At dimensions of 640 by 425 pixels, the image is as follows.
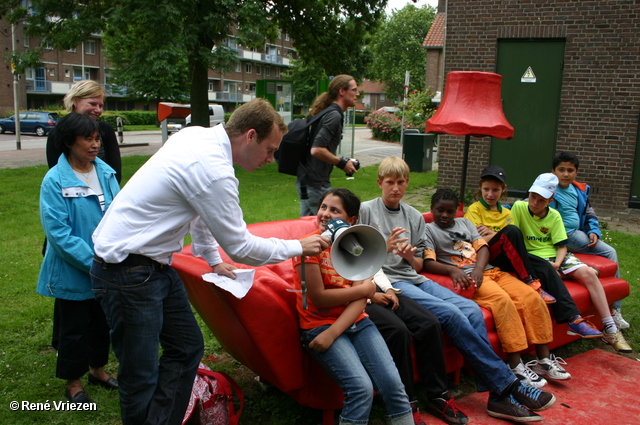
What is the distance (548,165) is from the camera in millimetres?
11234

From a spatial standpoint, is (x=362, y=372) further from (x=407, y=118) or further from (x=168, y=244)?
(x=407, y=118)

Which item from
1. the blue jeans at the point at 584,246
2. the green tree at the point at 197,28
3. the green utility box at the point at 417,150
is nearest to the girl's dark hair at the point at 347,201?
the blue jeans at the point at 584,246

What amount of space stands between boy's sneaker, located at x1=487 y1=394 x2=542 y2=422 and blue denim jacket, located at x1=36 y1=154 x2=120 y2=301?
2.77 metres

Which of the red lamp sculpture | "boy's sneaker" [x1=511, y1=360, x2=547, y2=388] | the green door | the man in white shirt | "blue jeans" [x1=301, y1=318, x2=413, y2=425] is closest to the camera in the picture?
the man in white shirt

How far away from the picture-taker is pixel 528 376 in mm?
3996

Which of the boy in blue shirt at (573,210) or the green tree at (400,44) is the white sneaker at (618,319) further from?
the green tree at (400,44)

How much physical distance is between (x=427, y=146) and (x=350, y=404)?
14.7m

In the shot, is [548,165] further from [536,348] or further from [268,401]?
[268,401]

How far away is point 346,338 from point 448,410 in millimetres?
934

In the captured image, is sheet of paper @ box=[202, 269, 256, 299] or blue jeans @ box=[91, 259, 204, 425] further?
sheet of paper @ box=[202, 269, 256, 299]

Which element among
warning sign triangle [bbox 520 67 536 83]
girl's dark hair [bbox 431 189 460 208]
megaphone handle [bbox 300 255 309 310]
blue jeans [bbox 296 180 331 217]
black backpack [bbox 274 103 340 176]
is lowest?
megaphone handle [bbox 300 255 309 310]

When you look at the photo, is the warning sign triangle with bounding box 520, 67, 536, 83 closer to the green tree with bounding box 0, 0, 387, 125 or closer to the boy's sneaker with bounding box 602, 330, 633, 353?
the green tree with bounding box 0, 0, 387, 125

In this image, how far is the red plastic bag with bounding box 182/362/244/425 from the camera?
3191 mm

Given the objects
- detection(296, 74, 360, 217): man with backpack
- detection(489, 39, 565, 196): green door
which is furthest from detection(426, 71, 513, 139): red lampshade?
detection(489, 39, 565, 196): green door
